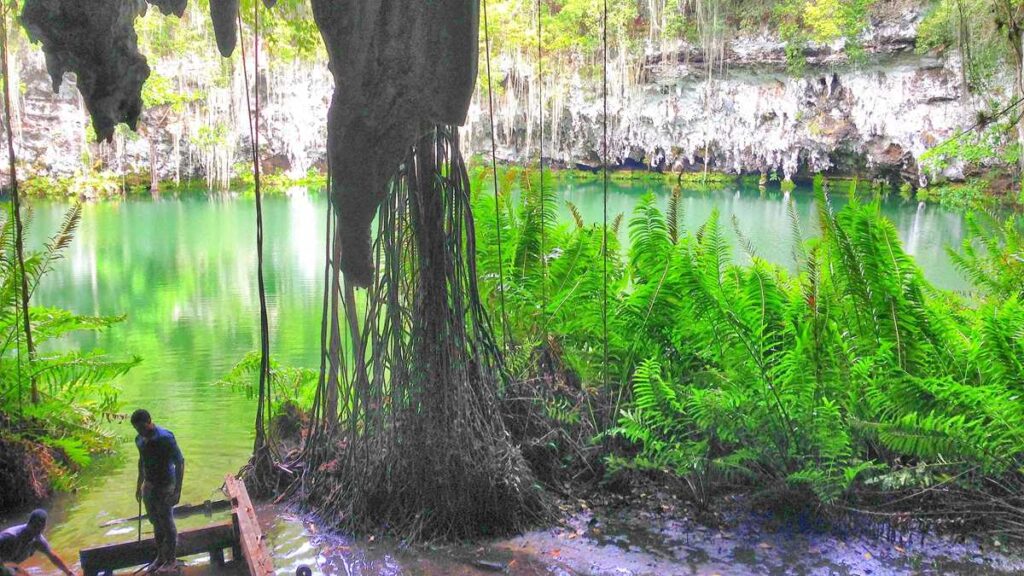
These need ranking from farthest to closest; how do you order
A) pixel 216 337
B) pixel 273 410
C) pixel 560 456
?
pixel 216 337 < pixel 273 410 < pixel 560 456

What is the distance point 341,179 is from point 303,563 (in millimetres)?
1772

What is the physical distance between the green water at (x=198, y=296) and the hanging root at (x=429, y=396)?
0.49 meters

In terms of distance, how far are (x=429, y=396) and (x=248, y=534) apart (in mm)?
926

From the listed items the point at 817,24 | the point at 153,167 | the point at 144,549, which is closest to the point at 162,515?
the point at 144,549

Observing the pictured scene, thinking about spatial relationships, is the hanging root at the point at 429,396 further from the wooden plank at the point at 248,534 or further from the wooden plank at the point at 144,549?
the wooden plank at the point at 144,549

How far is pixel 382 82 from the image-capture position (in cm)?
240

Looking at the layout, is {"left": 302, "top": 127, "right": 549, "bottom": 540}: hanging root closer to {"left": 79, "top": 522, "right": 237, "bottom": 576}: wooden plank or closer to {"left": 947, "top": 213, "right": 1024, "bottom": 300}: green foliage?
Answer: {"left": 79, "top": 522, "right": 237, "bottom": 576}: wooden plank

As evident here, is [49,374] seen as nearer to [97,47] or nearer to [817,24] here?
[97,47]

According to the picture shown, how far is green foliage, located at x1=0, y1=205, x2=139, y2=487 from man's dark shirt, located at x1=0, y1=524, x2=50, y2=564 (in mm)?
1988

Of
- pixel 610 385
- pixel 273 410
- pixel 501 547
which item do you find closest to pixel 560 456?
pixel 610 385

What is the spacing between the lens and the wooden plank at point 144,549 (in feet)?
9.61

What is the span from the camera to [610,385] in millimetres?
4570

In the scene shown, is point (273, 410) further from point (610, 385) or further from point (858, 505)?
point (858, 505)

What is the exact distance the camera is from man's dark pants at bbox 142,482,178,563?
2789 mm
